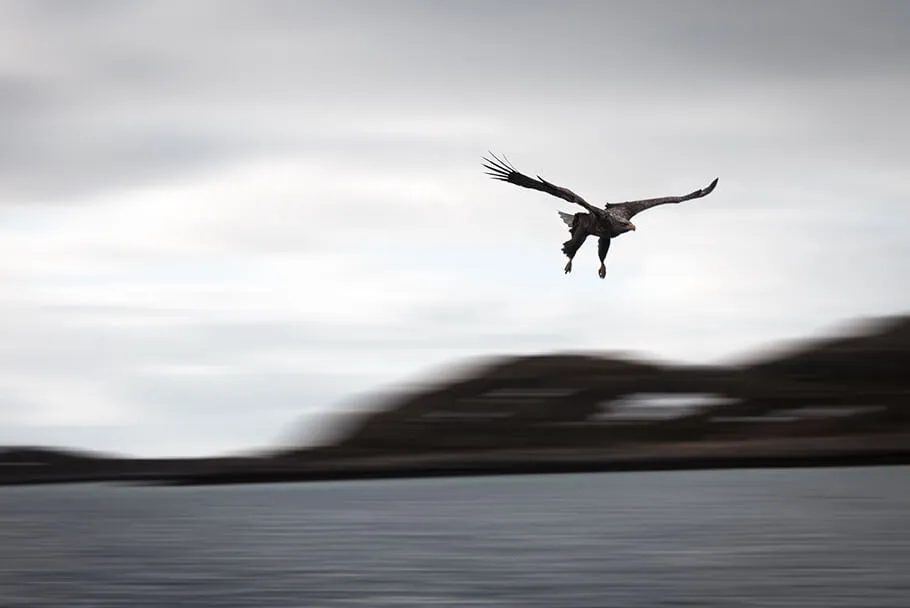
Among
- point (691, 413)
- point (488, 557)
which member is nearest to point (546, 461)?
point (691, 413)

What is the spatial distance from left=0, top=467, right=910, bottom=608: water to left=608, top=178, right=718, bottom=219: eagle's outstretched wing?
7611 millimetres

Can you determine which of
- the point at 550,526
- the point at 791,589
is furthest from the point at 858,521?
the point at 791,589

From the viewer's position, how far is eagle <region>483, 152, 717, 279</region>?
28547mm

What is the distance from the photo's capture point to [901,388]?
173 meters

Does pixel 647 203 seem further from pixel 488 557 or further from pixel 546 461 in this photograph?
pixel 546 461

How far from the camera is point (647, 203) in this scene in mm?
31203

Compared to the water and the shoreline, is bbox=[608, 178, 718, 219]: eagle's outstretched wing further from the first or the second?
the shoreline

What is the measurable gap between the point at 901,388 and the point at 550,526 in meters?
128

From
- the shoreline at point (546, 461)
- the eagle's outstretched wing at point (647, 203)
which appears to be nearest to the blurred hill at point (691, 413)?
the shoreline at point (546, 461)

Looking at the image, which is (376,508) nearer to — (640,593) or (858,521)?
(858,521)

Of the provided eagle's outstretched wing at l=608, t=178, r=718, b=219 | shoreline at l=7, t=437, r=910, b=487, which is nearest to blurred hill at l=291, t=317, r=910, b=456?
shoreline at l=7, t=437, r=910, b=487

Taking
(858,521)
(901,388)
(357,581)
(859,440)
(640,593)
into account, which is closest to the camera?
(640,593)

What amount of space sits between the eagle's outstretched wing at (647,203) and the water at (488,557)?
25.0 feet

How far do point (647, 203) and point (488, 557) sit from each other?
40.4 feet
